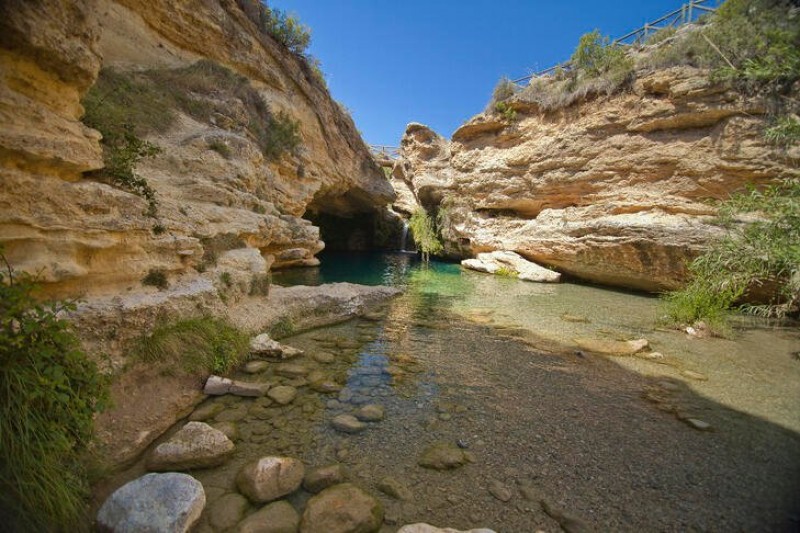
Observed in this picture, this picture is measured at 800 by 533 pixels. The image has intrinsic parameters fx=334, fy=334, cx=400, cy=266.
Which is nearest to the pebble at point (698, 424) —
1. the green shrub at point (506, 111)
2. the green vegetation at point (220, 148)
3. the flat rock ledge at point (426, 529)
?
the flat rock ledge at point (426, 529)

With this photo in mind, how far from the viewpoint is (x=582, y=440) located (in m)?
3.91

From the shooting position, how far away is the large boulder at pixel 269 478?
2.85m

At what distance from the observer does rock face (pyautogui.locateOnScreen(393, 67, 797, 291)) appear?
41.1ft

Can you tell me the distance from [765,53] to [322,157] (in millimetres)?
17981

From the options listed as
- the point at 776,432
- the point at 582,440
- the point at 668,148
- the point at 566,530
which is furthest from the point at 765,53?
the point at 566,530

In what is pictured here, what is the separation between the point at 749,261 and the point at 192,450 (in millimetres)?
10806

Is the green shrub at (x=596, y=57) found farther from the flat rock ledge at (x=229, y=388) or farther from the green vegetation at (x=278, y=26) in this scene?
the flat rock ledge at (x=229, y=388)

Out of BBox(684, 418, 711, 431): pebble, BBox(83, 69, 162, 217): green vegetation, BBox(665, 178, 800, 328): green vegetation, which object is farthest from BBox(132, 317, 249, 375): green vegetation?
BBox(665, 178, 800, 328): green vegetation

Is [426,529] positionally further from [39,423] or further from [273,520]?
[39,423]

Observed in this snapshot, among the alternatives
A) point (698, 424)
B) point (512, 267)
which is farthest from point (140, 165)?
point (512, 267)

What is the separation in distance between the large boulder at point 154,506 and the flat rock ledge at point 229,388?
185cm

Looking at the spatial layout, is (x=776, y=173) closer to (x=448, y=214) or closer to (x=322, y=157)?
(x=448, y=214)

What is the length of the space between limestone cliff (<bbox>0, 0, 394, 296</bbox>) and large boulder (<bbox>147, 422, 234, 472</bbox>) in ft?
7.44

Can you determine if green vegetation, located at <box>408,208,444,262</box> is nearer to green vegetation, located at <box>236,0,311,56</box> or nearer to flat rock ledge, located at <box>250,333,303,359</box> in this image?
green vegetation, located at <box>236,0,311,56</box>
